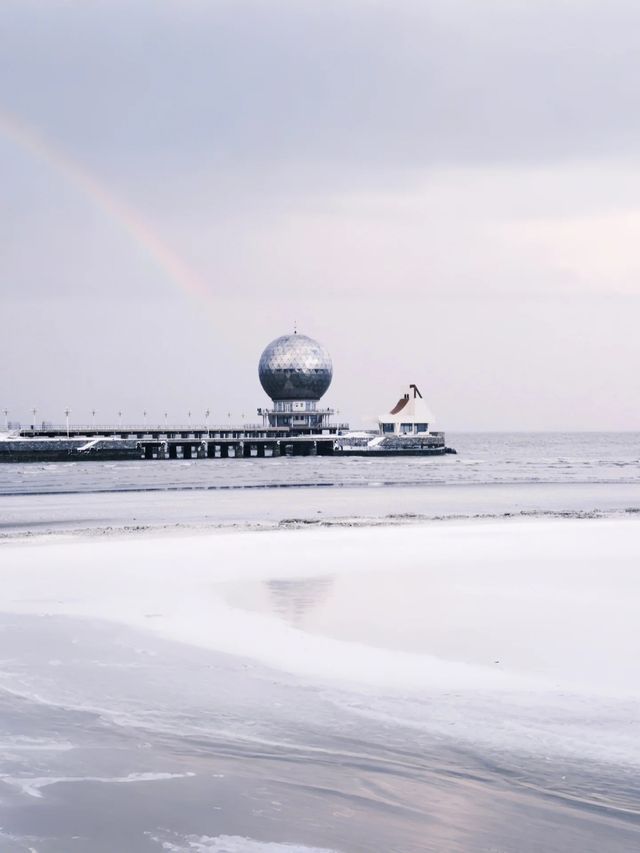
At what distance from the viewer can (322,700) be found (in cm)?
976

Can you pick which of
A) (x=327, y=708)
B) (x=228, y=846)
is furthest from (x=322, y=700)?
(x=228, y=846)

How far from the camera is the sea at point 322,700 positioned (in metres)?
6.82

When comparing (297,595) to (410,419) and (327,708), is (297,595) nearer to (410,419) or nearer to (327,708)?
(327,708)

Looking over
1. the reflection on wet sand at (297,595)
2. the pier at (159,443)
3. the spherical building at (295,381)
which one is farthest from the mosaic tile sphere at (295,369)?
the reflection on wet sand at (297,595)

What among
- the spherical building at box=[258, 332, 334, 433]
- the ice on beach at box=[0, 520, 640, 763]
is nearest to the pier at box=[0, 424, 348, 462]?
the spherical building at box=[258, 332, 334, 433]

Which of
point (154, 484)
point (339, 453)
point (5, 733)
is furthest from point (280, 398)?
point (5, 733)

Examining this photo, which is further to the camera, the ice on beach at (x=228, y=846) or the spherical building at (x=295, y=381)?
the spherical building at (x=295, y=381)

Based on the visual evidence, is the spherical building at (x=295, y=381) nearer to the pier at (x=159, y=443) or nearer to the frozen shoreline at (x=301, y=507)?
the pier at (x=159, y=443)

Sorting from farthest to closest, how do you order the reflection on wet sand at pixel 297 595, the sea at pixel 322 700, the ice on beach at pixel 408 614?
the reflection on wet sand at pixel 297 595
the ice on beach at pixel 408 614
the sea at pixel 322 700

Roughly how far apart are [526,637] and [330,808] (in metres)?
5.64

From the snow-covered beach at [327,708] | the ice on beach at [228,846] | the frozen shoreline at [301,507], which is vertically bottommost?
the frozen shoreline at [301,507]

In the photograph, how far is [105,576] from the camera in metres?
18.2

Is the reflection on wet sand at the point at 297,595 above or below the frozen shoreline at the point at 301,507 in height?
above

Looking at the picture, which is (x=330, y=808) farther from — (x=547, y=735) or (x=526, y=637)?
(x=526, y=637)
